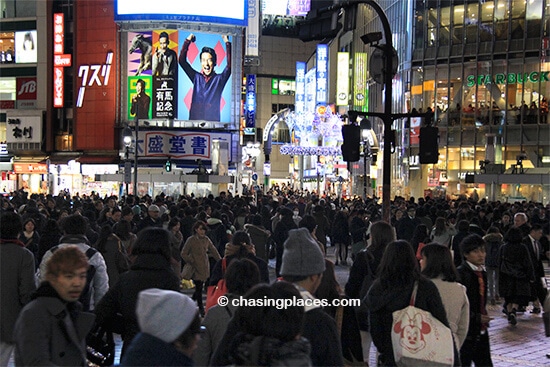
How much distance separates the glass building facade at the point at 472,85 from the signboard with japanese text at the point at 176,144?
1434 centimetres

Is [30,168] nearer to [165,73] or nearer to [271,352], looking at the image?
[165,73]

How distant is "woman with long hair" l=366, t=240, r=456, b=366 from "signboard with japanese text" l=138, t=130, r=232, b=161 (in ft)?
141

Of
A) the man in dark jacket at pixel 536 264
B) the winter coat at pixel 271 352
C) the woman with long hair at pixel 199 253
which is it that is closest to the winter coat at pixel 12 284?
the winter coat at pixel 271 352

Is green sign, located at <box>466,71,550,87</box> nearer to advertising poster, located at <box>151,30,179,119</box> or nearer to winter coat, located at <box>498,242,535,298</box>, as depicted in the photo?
advertising poster, located at <box>151,30,179,119</box>

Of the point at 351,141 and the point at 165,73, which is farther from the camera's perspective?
the point at 165,73

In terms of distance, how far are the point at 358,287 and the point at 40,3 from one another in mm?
53133

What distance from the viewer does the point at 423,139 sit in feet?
41.4

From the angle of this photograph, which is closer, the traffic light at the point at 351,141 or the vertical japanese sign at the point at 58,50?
the traffic light at the point at 351,141

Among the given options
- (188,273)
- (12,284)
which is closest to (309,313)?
(12,284)

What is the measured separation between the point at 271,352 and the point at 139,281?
8.01 feet

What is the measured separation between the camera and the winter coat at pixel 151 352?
3.21 m

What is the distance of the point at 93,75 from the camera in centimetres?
5181

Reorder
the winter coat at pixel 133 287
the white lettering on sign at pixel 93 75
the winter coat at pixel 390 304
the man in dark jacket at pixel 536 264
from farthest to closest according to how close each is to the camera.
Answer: the white lettering on sign at pixel 93 75 < the man in dark jacket at pixel 536 264 < the winter coat at pixel 133 287 < the winter coat at pixel 390 304

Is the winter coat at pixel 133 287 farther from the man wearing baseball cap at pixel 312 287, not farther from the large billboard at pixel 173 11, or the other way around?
the large billboard at pixel 173 11
